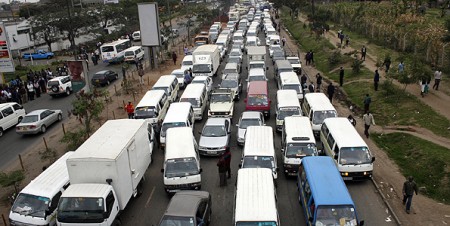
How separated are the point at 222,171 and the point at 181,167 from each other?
1870 millimetres

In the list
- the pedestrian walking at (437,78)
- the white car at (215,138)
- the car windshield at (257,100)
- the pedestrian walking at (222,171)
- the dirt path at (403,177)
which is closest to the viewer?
the dirt path at (403,177)

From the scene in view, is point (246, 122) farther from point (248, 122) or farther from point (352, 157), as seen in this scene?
point (352, 157)

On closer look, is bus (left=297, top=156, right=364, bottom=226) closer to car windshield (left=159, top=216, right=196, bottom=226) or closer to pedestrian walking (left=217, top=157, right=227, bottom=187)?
pedestrian walking (left=217, top=157, right=227, bottom=187)

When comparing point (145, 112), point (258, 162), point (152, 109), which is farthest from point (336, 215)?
point (145, 112)

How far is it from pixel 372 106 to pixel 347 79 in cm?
759

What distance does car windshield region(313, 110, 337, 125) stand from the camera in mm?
22317

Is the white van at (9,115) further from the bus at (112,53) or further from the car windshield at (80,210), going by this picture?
the bus at (112,53)

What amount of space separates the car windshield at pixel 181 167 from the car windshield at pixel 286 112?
7.96 meters

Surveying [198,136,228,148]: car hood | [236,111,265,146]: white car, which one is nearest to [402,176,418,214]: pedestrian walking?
[198,136,228,148]: car hood

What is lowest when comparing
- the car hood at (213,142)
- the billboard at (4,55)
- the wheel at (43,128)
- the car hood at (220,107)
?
the wheel at (43,128)

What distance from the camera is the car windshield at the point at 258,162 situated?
17000 mm

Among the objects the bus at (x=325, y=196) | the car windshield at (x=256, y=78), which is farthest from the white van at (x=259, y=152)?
the car windshield at (x=256, y=78)

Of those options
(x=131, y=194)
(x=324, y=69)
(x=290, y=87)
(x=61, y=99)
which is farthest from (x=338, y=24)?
(x=131, y=194)

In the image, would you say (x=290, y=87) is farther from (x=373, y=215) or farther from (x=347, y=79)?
(x=373, y=215)
